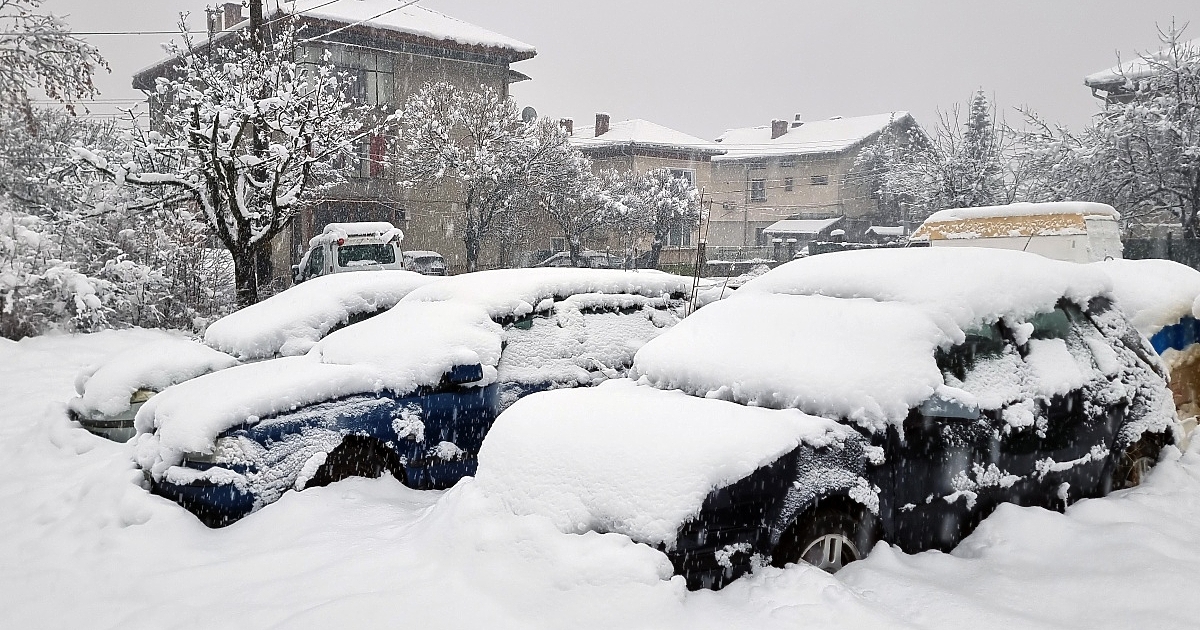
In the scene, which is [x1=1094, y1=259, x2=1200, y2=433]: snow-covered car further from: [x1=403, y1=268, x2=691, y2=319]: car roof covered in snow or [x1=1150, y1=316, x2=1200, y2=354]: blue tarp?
[x1=403, y1=268, x2=691, y2=319]: car roof covered in snow

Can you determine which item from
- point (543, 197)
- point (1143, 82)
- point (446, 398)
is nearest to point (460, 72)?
point (543, 197)

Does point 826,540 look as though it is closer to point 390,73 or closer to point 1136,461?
point 1136,461

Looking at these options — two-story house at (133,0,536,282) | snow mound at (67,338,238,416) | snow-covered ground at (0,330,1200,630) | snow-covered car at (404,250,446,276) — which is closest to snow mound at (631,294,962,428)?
snow-covered ground at (0,330,1200,630)

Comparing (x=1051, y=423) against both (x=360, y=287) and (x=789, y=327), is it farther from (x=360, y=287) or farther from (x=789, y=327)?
(x=360, y=287)

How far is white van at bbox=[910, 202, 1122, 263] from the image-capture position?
1137 centimetres

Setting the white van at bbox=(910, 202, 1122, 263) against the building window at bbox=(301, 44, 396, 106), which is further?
the building window at bbox=(301, 44, 396, 106)

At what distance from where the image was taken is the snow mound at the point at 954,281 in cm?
440

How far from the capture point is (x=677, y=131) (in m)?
45.1

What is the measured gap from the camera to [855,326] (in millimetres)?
4297

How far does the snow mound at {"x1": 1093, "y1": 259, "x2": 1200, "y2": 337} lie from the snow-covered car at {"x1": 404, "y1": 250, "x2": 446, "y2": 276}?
15647mm

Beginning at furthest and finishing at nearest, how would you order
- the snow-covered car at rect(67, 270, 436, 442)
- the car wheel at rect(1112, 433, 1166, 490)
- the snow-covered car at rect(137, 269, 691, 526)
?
the snow-covered car at rect(67, 270, 436, 442) < the car wheel at rect(1112, 433, 1166, 490) < the snow-covered car at rect(137, 269, 691, 526)

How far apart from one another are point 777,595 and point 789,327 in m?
1.64

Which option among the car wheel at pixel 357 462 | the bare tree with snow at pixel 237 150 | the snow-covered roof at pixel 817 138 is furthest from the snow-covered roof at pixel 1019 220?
the snow-covered roof at pixel 817 138

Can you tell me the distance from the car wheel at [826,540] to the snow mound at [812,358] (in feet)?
1.52
